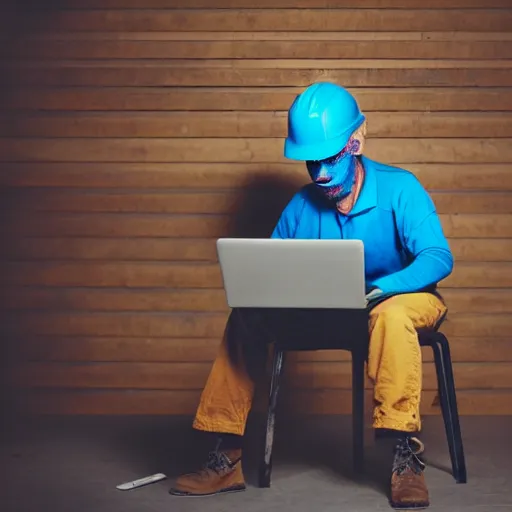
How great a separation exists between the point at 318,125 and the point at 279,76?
1.02m

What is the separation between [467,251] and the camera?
160 inches

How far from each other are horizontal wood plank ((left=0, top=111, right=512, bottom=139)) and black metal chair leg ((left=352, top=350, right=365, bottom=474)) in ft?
3.79

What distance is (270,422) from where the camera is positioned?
302cm

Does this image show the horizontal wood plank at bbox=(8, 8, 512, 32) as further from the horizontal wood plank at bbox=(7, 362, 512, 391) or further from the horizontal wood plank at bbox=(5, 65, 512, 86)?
the horizontal wood plank at bbox=(7, 362, 512, 391)

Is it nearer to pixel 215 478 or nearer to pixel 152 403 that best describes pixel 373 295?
pixel 215 478

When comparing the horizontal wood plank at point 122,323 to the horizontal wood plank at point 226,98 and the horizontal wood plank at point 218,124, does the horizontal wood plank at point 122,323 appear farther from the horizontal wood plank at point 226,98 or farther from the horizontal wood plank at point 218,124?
the horizontal wood plank at point 226,98

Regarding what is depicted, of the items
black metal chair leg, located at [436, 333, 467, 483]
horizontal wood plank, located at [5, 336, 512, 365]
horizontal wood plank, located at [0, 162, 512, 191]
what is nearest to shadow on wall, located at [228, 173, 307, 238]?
horizontal wood plank, located at [0, 162, 512, 191]

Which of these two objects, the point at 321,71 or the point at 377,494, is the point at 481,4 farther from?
the point at 377,494

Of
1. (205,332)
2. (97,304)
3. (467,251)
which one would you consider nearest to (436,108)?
(467,251)

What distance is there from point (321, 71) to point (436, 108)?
1.57 ft

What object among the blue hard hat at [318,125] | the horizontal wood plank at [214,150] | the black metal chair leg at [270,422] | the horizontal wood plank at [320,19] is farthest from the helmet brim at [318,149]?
the horizontal wood plank at [320,19]

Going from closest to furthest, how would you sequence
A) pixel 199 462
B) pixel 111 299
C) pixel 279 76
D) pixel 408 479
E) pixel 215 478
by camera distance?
pixel 408 479 → pixel 215 478 → pixel 199 462 → pixel 279 76 → pixel 111 299

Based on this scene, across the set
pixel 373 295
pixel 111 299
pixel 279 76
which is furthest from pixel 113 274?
pixel 373 295

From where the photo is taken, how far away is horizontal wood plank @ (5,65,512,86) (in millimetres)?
4012
